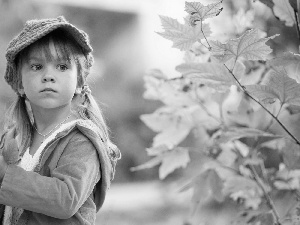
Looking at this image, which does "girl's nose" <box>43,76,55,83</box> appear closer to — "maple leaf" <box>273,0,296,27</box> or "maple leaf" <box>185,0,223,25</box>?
"maple leaf" <box>185,0,223,25</box>

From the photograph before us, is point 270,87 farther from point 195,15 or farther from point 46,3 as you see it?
point 46,3

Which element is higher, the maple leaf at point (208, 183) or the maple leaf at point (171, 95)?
the maple leaf at point (171, 95)

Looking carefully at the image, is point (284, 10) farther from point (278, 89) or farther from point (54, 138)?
point (54, 138)

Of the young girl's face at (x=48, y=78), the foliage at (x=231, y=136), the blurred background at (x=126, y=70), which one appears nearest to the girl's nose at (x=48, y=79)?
the young girl's face at (x=48, y=78)

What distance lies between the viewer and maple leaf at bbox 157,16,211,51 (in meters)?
0.77

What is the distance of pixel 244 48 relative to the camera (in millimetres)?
745

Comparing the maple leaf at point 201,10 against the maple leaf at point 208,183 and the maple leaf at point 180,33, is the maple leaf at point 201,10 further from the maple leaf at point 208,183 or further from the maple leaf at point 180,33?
the maple leaf at point 208,183

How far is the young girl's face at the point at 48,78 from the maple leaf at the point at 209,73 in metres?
0.21

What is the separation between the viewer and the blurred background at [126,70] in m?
4.18

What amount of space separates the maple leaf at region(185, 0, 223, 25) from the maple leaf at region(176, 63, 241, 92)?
102 millimetres

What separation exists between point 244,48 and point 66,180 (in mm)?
333

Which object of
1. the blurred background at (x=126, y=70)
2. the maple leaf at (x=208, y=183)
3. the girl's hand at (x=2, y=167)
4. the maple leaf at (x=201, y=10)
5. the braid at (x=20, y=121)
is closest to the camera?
the maple leaf at (x=201, y=10)

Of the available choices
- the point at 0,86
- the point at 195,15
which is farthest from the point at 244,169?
the point at 0,86

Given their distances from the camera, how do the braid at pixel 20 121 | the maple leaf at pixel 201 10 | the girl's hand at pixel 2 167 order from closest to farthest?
the maple leaf at pixel 201 10
the girl's hand at pixel 2 167
the braid at pixel 20 121
